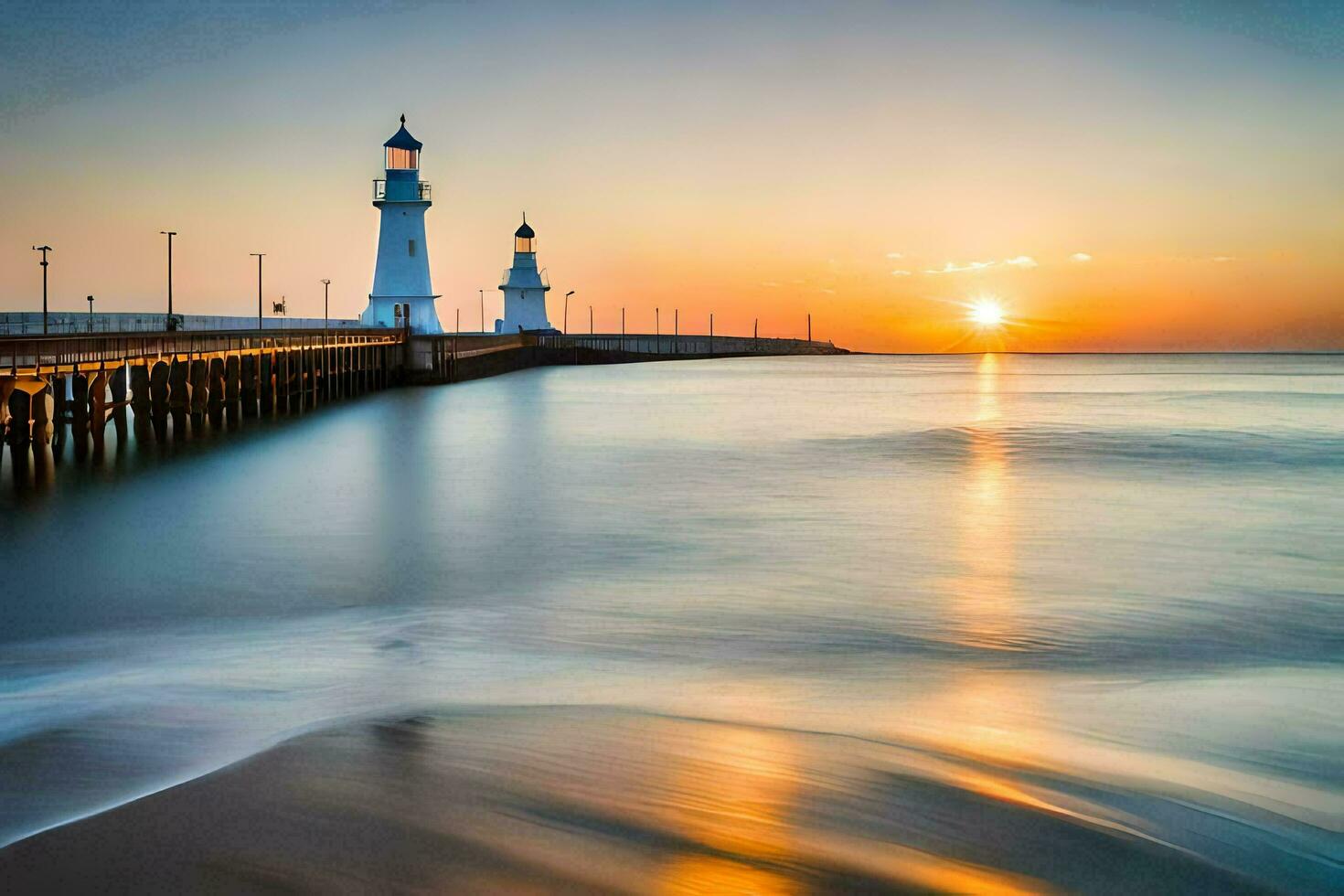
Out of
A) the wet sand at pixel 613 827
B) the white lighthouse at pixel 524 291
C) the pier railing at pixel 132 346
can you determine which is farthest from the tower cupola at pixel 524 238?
the wet sand at pixel 613 827

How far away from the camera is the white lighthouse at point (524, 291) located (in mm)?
76688

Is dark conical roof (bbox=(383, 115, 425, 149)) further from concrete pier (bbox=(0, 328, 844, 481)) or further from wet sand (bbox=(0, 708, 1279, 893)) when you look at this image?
wet sand (bbox=(0, 708, 1279, 893))

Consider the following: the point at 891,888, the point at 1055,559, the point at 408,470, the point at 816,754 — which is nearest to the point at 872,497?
the point at 1055,559

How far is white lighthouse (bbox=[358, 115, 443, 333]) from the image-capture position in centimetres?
4966

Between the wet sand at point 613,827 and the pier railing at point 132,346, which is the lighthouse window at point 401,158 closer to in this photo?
the pier railing at point 132,346

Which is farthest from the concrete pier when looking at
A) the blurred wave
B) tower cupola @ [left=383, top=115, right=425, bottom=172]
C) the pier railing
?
the blurred wave

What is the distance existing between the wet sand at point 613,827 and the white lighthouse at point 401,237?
46.9 meters

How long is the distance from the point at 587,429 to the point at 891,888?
26.6 metres

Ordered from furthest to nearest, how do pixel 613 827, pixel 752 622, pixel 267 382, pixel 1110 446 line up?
1. pixel 267 382
2. pixel 1110 446
3. pixel 752 622
4. pixel 613 827

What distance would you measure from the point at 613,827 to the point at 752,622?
427cm

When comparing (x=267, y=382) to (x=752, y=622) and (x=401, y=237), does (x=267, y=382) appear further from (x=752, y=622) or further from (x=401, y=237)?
(x=752, y=622)

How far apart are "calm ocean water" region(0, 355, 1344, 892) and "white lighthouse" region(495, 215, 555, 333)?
187 feet

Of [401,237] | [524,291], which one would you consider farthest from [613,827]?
A: [524,291]

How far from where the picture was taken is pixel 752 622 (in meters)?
8.06
